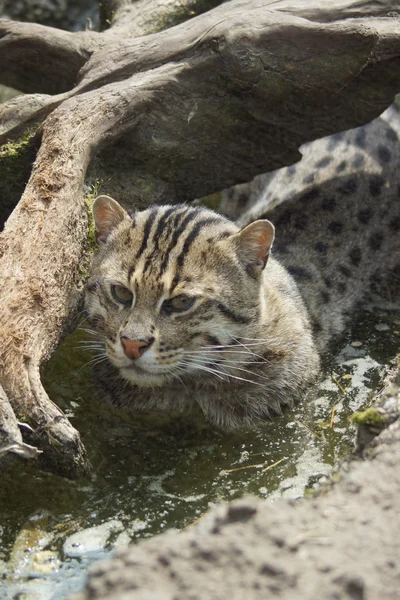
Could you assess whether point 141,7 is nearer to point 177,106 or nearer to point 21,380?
point 177,106

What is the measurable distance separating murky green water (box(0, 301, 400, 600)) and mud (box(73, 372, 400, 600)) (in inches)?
59.7

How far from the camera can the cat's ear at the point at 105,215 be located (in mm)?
7168

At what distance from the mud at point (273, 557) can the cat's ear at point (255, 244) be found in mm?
→ 2974

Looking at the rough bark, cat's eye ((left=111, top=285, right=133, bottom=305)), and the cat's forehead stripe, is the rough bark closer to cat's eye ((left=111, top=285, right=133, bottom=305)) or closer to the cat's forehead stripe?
cat's eye ((left=111, top=285, right=133, bottom=305))

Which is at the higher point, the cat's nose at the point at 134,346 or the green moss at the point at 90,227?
the green moss at the point at 90,227

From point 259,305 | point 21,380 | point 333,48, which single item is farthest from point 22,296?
point 333,48

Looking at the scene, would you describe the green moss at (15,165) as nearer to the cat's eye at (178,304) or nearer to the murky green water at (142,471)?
the murky green water at (142,471)

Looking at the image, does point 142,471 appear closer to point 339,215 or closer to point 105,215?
point 105,215

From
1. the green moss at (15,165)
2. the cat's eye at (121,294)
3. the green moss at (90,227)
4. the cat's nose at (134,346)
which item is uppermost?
the green moss at (15,165)

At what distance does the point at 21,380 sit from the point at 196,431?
2.04m

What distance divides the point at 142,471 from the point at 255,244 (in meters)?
2.07

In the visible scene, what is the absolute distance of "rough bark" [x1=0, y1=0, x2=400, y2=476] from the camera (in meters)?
6.94

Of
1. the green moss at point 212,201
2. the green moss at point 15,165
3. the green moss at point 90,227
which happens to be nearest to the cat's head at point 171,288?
the green moss at point 90,227

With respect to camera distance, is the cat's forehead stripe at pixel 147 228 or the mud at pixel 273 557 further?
the cat's forehead stripe at pixel 147 228
